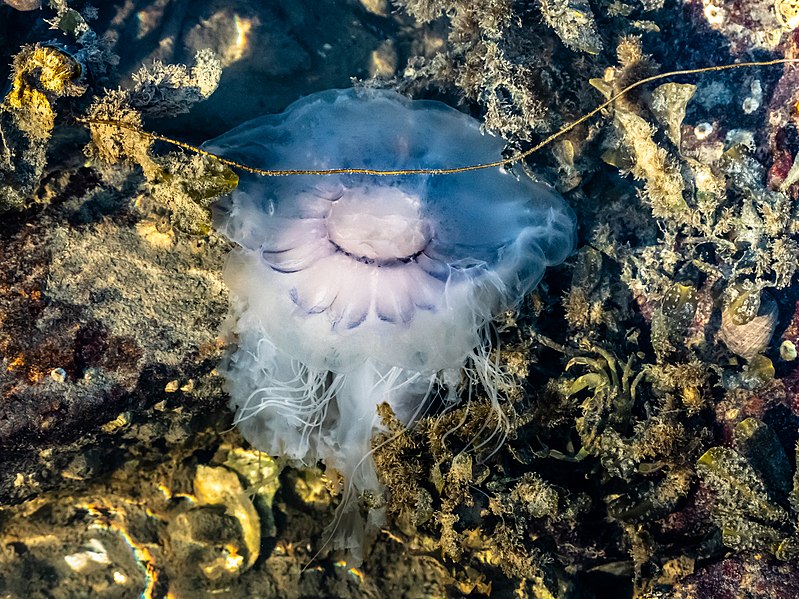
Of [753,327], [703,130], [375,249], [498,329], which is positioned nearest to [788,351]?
[753,327]

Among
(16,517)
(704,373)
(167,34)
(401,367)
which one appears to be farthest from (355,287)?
(16,517)

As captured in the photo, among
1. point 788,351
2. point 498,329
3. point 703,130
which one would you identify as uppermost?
point 703,130

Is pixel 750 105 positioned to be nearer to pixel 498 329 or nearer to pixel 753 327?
pixel 753 327

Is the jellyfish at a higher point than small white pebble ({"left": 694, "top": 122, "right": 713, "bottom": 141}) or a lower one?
lower

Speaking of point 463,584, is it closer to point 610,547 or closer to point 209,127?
point 610,547

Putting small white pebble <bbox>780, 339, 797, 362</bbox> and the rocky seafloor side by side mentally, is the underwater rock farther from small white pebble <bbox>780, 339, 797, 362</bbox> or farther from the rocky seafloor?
small white pebble <bbox>780, 339, 797, 362</bbox>

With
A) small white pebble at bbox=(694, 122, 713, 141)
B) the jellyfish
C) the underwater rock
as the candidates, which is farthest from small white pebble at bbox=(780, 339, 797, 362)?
the jellyfish
